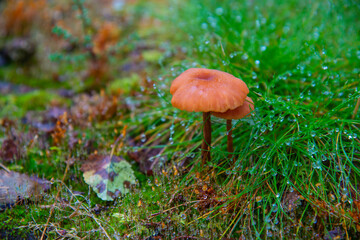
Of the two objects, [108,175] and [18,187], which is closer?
[18,187]

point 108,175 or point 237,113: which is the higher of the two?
point 237,113

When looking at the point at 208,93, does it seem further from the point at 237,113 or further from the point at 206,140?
the point at 206,140

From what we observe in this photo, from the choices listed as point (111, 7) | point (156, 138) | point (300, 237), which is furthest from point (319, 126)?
point (111, 7)

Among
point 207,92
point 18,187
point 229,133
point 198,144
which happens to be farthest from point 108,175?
point 207,92

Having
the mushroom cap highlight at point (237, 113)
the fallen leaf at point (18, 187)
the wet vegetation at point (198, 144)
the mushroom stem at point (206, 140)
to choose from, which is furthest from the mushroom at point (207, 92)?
the fallen leaf at point (18, 187)

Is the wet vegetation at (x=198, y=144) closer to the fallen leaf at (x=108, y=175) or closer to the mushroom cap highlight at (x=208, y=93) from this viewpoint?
the fallen leaf at (x=108, y=175)

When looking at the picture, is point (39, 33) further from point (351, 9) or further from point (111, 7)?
point (351, 9)

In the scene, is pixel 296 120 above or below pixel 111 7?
below
